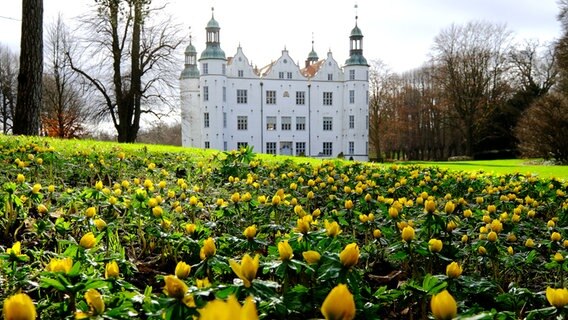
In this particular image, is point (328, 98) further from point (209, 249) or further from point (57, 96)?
point (209, 249)

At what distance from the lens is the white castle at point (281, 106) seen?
4284 cm

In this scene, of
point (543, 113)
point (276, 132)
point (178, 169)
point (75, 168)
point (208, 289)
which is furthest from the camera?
point (276, 132)

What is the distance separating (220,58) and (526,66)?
26.7 metres

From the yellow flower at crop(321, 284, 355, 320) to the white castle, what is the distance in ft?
140

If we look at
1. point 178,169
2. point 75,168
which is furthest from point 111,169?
point 178,169

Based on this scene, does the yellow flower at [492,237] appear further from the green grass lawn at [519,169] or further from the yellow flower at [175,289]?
the green grass lawn at [519,169]

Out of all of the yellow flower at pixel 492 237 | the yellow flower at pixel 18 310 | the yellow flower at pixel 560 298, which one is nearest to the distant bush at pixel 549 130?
the yellow flower at pixel 492 237

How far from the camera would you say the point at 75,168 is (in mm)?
4234

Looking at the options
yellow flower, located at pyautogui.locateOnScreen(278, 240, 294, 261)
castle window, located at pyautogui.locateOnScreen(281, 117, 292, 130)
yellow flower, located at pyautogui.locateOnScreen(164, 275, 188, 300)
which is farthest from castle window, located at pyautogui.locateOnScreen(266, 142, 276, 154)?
yellow flower, located at pyautogui.locateOnScreen(164, 275, 188, 300)

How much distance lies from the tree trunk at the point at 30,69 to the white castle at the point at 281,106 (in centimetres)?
3349

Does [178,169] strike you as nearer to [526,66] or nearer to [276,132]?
[276,132]

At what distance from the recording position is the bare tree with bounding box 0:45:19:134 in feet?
131

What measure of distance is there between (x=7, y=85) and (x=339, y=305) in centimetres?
4669

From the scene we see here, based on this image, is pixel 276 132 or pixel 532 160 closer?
pixel 532 160
